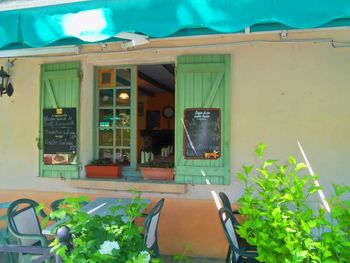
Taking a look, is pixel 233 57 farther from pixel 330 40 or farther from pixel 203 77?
pixel 330 40

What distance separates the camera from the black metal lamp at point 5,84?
423 cm

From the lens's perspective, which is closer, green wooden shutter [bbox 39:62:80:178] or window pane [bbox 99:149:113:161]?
green wooden shutter [bbox 39:62:80:178]

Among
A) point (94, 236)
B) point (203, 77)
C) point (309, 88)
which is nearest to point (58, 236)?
point (94, 236)

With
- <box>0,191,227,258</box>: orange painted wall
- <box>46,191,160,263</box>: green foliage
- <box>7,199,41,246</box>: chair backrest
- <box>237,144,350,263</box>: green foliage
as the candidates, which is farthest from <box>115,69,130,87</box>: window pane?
<box>237,144,350,263</box>: green foliage

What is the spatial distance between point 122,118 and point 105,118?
268 millimetres

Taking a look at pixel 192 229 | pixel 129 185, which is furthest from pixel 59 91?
pixel 192 229

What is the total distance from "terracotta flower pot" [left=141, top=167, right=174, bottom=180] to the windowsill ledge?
0.08 metres

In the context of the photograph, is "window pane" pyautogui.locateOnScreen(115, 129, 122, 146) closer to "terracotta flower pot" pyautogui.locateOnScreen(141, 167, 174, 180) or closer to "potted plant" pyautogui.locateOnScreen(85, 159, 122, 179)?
"potted plant" pyautogui.locateOnScreen(85, 159, 122, 179)

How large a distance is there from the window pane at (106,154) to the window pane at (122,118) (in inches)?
15.8

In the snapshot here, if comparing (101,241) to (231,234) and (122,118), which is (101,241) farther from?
(122,118)

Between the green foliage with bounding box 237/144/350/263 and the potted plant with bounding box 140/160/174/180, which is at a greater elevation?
the potted plant with bounding box 140/160/174/180

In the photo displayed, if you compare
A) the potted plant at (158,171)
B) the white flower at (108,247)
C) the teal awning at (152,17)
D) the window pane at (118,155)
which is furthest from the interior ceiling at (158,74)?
the white flower at (108,247)

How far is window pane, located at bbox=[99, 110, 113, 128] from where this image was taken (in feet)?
14.5

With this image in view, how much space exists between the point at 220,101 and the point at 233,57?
549 mm
